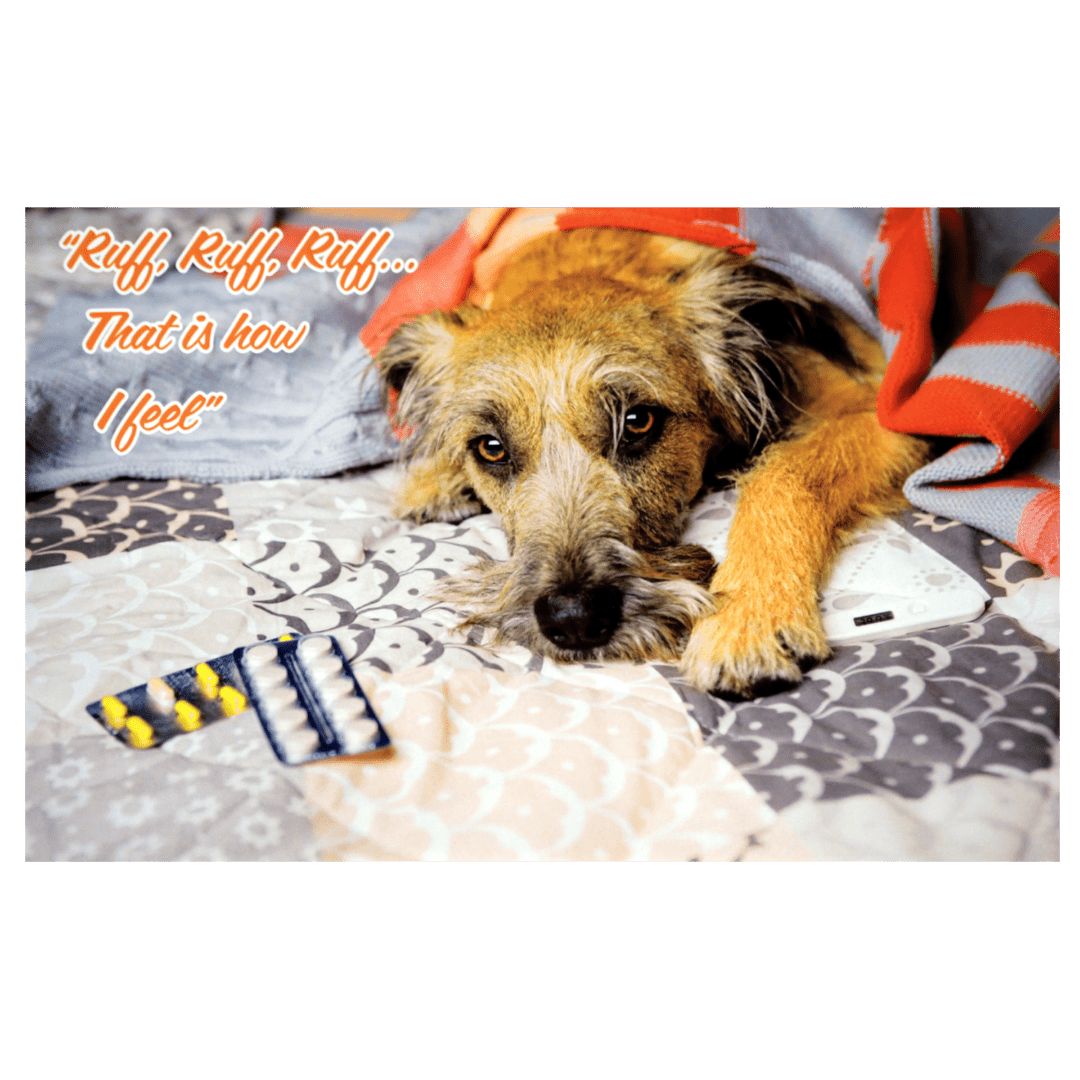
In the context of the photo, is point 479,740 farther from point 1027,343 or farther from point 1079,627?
point 1027,343

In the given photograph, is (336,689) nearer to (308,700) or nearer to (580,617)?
(308,700)

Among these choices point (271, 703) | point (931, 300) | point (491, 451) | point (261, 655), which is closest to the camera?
point (271, 703)

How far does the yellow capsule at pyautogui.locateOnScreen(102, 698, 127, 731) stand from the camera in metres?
1.25

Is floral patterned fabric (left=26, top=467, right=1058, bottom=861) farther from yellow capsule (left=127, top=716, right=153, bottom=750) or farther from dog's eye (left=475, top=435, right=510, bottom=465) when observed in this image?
dog's eye (left=475, top=435, right=510, bottom=465)

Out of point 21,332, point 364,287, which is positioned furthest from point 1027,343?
point 21,332

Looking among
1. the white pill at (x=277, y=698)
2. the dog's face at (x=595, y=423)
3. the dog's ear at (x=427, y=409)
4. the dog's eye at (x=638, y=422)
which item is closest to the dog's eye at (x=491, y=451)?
the dog's face at (x=595, y=423)

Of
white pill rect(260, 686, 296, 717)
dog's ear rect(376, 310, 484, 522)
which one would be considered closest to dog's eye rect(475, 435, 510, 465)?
dog's ear rect(376, 310, 484, 522)

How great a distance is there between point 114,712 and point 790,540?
53.2 inches

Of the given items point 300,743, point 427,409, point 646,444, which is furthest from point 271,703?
point 427,409

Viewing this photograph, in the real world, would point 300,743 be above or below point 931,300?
below

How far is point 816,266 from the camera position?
86.9 inches

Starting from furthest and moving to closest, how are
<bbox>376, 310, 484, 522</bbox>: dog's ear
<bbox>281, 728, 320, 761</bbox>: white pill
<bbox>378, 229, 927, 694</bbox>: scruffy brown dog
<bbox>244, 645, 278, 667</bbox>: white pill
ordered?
<bbox>376, 310, 484, 522</bbox>: dog's ear < <bbox>378, 229, 927, 694</bbox>: scruffy brown dog < <bbox>244, 645, 278, 667</bbox>: white pill < <bbox>281, 728, 320, 761</bbox>: white pill

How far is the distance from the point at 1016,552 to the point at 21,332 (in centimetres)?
226

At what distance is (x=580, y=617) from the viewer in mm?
1466
